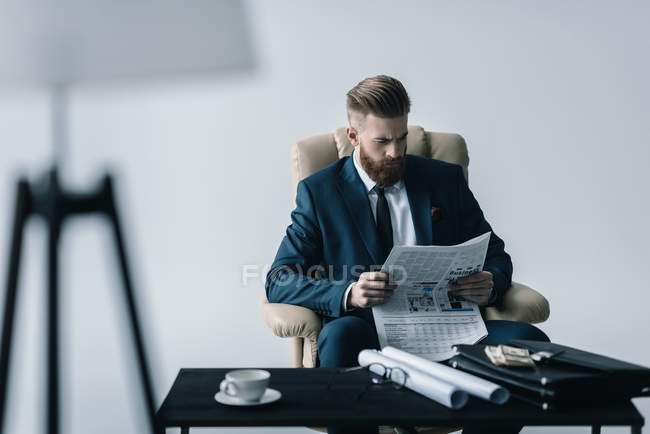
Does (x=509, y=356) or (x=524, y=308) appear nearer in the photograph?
(x=509, y=356)

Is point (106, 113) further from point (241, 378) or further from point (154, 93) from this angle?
point (241, 378)

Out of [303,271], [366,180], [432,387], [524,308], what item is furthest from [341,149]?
[432,387]

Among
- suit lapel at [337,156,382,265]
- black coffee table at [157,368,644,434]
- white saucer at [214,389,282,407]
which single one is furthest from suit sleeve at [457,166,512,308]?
white saucer at [214,389,282,407]

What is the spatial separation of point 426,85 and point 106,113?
5.57 feet

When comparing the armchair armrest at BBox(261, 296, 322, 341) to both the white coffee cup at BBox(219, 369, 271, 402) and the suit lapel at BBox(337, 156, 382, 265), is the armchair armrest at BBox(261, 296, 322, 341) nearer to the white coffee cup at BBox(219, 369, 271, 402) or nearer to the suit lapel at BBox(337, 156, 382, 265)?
the suit lapel at BBox(337, 156, 382, 265)

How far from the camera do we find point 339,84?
3680mm

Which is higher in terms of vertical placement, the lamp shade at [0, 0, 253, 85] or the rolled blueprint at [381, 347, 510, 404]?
the lamp shade at [0, 0, 253, 85]

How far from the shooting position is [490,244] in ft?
7.23

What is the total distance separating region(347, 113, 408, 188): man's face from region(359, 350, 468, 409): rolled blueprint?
2.43 feet

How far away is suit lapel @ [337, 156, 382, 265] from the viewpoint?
2100 mm

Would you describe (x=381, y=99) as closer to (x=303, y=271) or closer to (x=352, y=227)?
(x=352, y=227)

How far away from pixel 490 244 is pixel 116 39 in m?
1.49

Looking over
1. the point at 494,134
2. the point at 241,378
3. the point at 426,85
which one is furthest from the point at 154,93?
the point at 241,378

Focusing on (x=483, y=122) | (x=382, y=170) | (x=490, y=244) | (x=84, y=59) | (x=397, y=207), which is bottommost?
(x=490, y=244)
